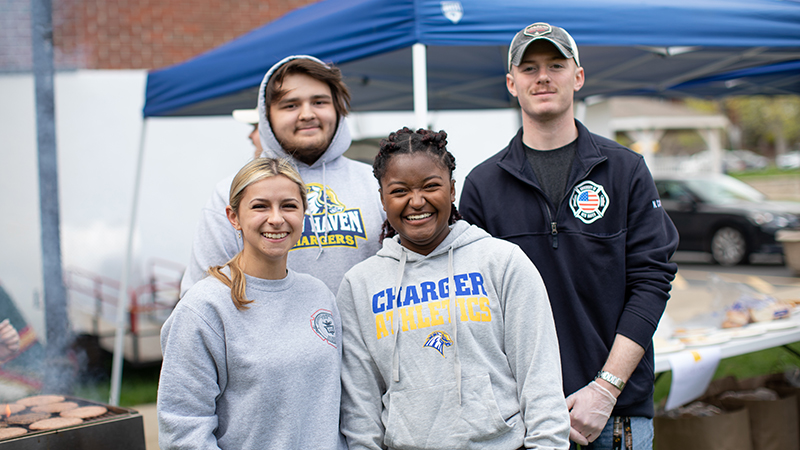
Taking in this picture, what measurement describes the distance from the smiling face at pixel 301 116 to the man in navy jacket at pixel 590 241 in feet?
2.11

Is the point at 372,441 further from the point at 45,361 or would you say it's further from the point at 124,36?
the point at 124,36

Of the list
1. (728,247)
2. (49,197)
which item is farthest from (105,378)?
(728,247)

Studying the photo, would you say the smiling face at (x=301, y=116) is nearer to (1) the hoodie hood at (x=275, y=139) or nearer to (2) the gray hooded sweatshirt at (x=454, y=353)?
(1) the hoodie hood at (x=275, y=139)

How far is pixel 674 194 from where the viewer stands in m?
10.9

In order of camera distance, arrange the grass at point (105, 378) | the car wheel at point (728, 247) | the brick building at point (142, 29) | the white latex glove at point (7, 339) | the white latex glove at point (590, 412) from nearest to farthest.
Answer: the white latex glove at point (590, 412)
the white latex glove at point (7, 339)
the grass at point (105, 378)
the brick building at point (142, 29)
the car wheel at point (728, 247)

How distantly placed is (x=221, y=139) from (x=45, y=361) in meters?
3.73

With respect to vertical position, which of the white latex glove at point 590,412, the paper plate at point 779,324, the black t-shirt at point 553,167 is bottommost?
the paper plate at point 779,324

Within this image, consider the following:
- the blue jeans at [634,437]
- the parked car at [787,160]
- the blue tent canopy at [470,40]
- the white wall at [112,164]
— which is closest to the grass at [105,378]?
the white wall at [112,164]

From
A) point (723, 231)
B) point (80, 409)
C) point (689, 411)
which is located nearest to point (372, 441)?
point (80, 409)

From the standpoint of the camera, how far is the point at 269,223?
1.65m

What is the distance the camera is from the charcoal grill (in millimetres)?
2045

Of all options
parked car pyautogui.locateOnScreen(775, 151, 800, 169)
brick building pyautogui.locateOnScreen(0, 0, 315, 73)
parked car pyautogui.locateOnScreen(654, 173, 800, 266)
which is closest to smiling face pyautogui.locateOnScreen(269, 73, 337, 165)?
brick building pyautogui.locateOnScreen(0, 0, 315, 73)

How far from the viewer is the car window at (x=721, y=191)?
1041 cm

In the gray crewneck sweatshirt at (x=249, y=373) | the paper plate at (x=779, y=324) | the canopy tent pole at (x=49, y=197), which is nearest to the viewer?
the gray crewneck sweatshirt at (x=249, y=373)
